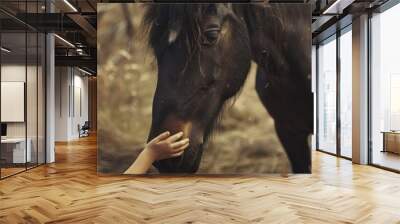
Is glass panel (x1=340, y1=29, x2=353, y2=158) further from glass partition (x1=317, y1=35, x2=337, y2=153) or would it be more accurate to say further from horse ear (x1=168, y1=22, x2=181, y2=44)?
horse ear (x1=168, y1=22, x2=181, y2=44)

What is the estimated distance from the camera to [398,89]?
7.34m

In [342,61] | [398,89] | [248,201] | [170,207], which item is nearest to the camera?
[170,207]

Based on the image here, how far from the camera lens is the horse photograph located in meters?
6.46

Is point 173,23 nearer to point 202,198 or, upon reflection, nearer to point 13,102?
point 202,198

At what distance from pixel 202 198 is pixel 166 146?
175cm

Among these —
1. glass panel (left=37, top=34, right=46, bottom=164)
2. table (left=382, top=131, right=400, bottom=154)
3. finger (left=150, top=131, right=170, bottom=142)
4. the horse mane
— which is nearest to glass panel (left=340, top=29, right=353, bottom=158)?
table (left=382, top=131, right=400, bottom=154)

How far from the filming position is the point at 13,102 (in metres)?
7.03

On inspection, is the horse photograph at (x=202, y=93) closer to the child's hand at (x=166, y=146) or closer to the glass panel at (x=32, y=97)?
the child's hand at (x=166, y=146)

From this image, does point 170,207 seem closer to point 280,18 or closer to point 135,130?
point 135,130

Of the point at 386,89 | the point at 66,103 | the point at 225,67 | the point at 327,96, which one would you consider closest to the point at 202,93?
the point at 225,67

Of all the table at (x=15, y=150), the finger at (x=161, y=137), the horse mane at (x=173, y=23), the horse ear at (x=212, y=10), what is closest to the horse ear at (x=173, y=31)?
the horse mane at (x=173, y=23)

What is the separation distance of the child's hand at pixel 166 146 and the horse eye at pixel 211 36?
68.0 inches

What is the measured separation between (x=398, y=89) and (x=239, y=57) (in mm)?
3317

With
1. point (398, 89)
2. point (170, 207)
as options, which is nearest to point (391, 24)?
point (398, 89)
